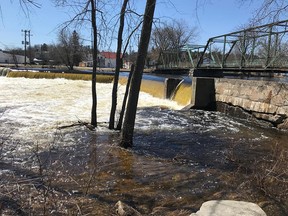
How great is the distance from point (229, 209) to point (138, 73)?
4.18 meters

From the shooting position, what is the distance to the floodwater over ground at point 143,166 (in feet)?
15.0

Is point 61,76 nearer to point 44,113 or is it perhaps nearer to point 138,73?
point 44,113

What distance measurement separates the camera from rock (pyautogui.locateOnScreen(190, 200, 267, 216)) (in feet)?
12.8

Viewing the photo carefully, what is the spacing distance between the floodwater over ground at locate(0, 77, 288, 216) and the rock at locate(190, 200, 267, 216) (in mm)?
351

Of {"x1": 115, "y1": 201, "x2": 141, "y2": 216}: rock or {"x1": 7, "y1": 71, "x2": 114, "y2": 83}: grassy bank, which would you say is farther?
{"x1": 7, "y1": 71, "x2": 114, "y2": 83}: grassy bank

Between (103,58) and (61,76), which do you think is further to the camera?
(61,76)

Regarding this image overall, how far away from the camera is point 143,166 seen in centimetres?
654

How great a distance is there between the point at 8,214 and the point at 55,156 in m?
3.03

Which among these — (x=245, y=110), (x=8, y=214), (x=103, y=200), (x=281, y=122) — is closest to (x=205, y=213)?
(x=103, y=200)

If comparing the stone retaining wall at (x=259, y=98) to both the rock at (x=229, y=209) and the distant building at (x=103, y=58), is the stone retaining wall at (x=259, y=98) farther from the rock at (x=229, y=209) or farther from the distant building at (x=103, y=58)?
the rock at (x=229, y=209)

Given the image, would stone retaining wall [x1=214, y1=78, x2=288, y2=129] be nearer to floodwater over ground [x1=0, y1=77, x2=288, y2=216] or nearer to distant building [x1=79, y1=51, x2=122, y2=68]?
floodwater over ground [x1=0, y1=77, x2=288, y2=216]

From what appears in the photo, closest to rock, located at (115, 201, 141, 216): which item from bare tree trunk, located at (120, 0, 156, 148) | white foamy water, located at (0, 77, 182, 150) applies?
bare tree trunk, located at (120, 0, 156, 148)

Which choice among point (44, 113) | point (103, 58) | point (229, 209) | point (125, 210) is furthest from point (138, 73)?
point (103, 58)

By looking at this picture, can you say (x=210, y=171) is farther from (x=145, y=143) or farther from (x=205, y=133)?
(x=205, y=133)
